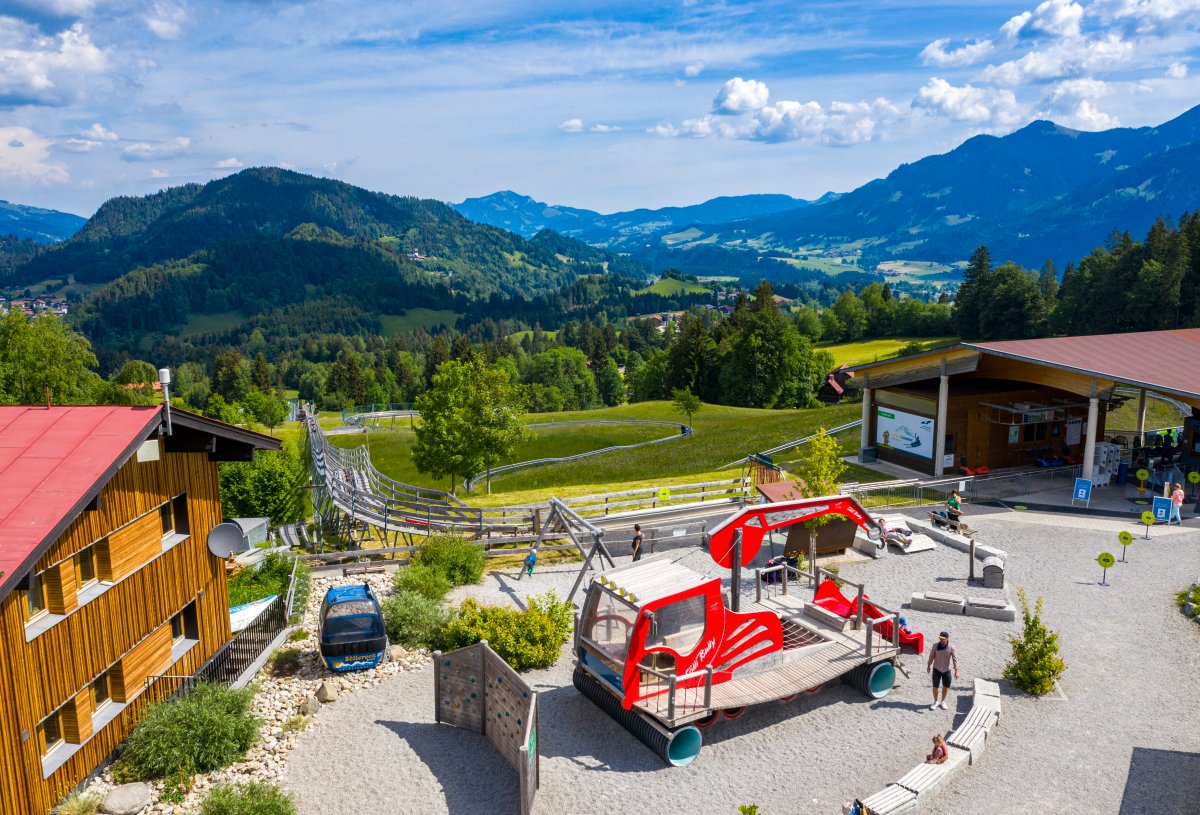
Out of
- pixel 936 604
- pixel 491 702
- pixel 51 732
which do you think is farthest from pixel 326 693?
pixel 936 604

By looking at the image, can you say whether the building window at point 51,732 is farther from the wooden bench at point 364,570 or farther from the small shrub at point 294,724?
the wooden bench at point 364,570

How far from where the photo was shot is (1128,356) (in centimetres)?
3441

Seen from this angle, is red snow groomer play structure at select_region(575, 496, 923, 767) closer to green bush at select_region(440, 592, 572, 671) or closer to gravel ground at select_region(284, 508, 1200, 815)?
gravel ground at select_region(284, 508, 1200, 815)

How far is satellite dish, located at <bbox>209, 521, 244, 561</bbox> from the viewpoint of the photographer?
17.7 m

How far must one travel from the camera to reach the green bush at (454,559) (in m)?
24.2

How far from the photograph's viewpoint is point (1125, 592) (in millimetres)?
22547

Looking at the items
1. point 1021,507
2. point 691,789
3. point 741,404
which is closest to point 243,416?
point 741,404

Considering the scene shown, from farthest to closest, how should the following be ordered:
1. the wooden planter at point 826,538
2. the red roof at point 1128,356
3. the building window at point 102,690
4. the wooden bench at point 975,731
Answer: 1. the red roof at point 1128,356
2. the wooden planter at point 826,538
3. the wooden bench at point 975,731
4. the building window at point 102,690

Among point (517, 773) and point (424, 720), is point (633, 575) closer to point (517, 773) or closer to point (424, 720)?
point (517, 773)

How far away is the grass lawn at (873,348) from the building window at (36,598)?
111 m

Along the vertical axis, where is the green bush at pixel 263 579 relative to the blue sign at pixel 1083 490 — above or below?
below

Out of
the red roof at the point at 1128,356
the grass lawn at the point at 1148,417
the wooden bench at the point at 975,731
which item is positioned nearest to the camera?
the wooden bench at the point at 975,731

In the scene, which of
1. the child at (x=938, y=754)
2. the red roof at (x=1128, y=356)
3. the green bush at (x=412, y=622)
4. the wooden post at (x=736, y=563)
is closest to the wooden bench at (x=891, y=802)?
the child at (x=938, y=754)

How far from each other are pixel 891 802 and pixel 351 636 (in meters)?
11.5
